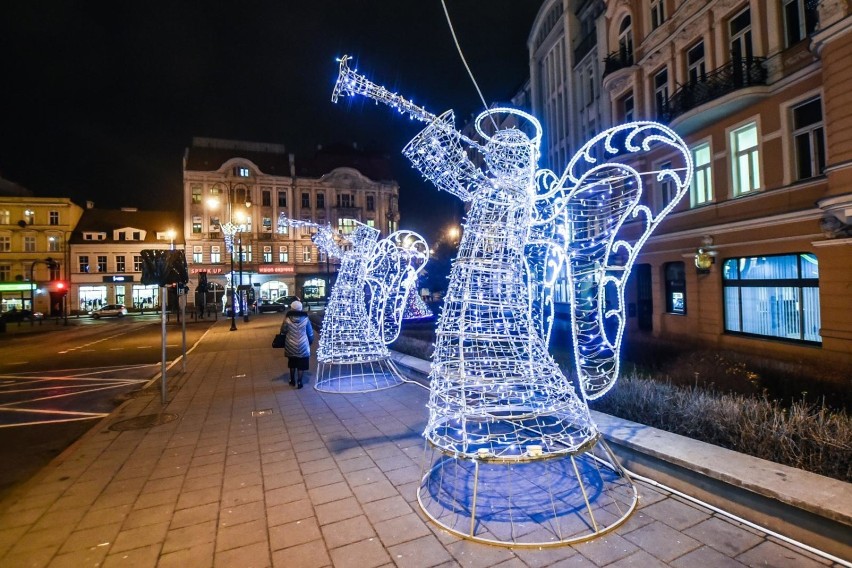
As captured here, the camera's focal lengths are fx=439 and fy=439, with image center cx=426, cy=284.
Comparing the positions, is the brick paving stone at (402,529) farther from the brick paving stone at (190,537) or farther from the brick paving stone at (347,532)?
the brick paving stone at (190,537)

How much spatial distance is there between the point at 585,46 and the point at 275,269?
117 feet

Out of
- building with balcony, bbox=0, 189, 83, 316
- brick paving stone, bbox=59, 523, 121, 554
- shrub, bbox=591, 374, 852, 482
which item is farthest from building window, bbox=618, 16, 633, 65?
building with balcony, bbox=0, 189, 83, 316

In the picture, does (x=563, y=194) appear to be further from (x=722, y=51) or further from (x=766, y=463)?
(x=722, y=51)

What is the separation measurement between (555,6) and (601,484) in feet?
86.3

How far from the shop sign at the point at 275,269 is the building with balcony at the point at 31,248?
1830cm

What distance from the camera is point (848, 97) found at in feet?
28.9

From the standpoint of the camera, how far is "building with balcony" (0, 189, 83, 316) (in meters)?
42.3

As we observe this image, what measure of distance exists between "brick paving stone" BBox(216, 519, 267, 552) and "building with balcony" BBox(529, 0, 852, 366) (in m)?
11.0

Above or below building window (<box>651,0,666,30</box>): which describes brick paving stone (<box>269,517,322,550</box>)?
below

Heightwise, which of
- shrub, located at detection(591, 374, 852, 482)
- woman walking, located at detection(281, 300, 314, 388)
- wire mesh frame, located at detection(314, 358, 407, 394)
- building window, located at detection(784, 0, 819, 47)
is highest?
building window, located at detection(784, 0, 819, 47)

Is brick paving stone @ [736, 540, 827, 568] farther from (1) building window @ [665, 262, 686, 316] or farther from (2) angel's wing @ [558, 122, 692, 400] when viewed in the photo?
(1) building window @ [665, 262, 686, 316]

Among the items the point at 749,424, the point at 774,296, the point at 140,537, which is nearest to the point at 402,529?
the point at 140,537

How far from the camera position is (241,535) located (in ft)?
11.1

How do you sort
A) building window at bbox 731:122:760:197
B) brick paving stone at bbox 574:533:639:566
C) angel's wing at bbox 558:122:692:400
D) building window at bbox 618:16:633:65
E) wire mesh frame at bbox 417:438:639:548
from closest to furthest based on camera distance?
brick paving stone at bbox 574:533:639:566 → wire mesh frame at bbox 417:438:639:548 → angel's wing at bbox 558:122:692:400 → building window at bbox 731:122:760:197 → building window at bbox 618:16:633:65
